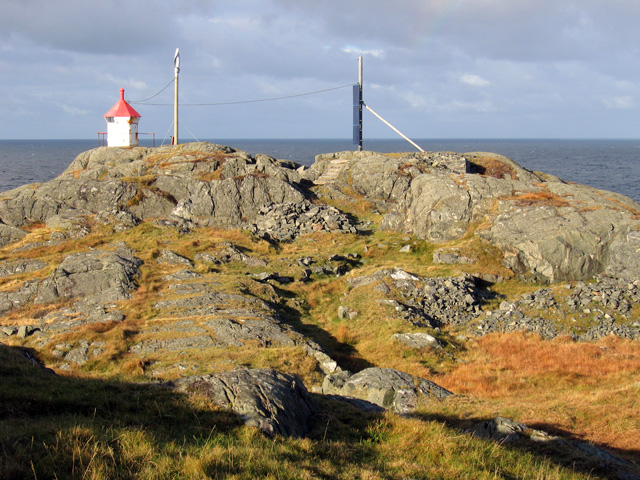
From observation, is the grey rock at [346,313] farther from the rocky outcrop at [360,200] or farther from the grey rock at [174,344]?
the rocky outcrop at [360,200]

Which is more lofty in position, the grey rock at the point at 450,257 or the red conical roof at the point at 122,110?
the red conical roof at the point at 122,110

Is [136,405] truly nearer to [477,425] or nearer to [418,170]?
[477,425]

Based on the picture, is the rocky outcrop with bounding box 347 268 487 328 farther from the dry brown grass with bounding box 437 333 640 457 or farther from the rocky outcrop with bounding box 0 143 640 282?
the rocky outcrop with bounding box 0 143 640 282

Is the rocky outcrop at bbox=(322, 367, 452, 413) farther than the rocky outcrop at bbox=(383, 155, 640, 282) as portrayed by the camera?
No

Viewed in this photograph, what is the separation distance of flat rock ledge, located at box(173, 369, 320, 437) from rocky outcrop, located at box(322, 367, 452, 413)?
3.40 metres

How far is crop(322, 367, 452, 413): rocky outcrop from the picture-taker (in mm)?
14430

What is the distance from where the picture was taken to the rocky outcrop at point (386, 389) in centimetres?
1443

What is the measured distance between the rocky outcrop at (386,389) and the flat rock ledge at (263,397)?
3396 mm

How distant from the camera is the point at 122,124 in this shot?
5334 centimetres

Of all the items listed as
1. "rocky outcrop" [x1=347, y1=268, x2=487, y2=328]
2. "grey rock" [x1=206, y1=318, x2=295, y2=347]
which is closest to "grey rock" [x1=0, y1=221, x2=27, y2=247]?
"grey rock" [x1=206, y1=318, x2=295, y2=347]

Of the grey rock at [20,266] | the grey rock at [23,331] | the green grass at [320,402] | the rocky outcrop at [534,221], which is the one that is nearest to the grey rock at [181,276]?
the green grass at [320,402]

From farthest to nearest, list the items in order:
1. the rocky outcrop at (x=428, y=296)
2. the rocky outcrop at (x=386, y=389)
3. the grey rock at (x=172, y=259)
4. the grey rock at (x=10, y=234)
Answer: the grey rock at (x=10, y=234) → the grey rock at (x=172, y=259) → the rocky outcrop at (x=428, y=296) → the rocky outcrop at (x=386, y=389)

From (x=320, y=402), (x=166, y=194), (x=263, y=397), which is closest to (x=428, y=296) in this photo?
(x=320, y=402)

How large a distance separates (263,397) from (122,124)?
50.6m
